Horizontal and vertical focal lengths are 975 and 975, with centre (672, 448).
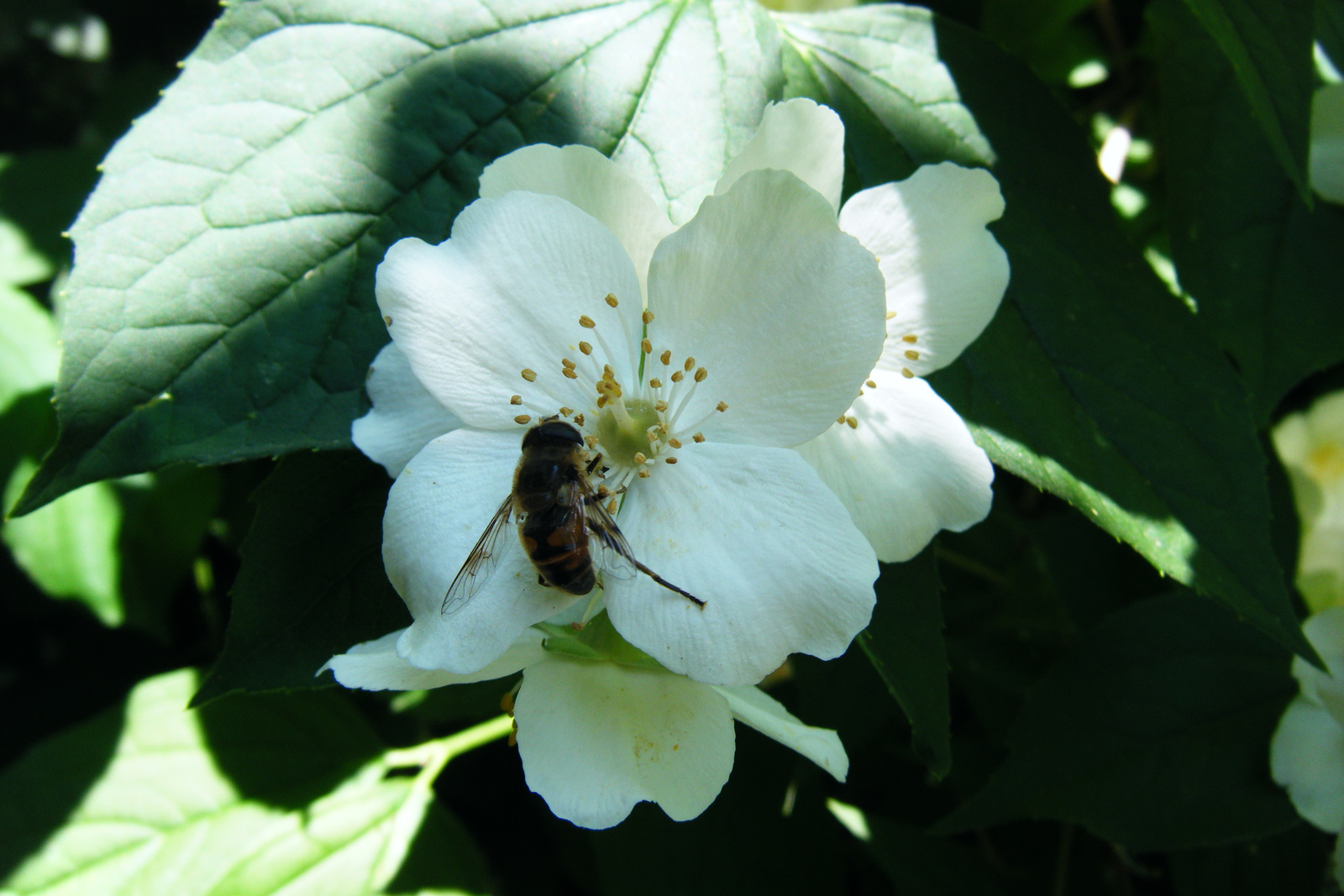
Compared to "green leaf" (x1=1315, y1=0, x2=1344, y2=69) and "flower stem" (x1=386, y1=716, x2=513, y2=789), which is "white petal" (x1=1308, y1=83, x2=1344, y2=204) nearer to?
"green leaf" (x1=1315, y1=0, x2=1344, y2=69)

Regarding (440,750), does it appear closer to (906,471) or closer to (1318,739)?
(906,471)

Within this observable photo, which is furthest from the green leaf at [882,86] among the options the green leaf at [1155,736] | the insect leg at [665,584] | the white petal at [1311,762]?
the white petal at [1311,762]

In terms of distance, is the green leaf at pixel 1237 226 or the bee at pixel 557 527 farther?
the green leaf at pixel 1237 226

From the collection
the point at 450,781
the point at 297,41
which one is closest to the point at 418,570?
the point at 297,41

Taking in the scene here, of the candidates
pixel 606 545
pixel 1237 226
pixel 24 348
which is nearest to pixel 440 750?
pixel 606 545

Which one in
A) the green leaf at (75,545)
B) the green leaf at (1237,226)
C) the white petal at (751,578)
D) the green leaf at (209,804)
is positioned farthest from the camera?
the green leaf at (75,545)

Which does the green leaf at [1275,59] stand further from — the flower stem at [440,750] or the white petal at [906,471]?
the flower stem at [440,750]
